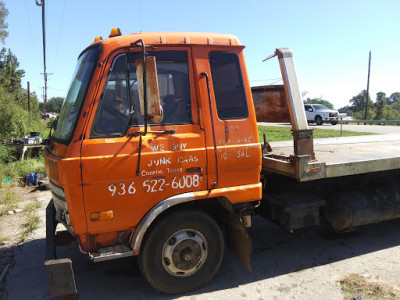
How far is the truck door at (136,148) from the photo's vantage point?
2.94m

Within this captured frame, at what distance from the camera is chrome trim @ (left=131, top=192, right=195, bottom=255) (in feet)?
10.0

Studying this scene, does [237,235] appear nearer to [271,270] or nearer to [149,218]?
[271,270]

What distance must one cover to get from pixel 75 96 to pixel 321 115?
91.6 feet

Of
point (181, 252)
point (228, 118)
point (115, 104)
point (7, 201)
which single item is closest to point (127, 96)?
point (115, 104)

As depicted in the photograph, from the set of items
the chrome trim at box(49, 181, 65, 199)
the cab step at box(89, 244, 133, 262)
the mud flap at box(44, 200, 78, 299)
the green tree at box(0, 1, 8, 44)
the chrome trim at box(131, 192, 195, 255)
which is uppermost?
the green tree at box(0, 1, 8, 44)

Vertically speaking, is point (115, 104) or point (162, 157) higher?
point (115, 104)

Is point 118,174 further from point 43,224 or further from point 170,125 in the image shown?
point 43,224

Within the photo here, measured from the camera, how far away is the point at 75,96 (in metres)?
3.22

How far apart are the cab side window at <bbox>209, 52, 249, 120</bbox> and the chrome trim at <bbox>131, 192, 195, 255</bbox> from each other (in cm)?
97

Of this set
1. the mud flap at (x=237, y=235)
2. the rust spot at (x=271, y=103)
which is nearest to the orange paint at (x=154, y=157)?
the mud flap at (x=237, y=235)

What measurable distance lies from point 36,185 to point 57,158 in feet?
21.8

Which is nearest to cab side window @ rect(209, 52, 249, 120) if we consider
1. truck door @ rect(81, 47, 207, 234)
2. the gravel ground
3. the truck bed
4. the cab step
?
truck door @ rect(81, 47, 207, 234)

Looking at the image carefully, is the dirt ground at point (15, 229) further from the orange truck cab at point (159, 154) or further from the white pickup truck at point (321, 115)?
the white pickup truck at point (321, 115)

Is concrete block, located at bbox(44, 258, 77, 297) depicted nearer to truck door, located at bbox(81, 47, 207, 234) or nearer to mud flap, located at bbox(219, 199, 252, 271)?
truck door, located at bbox(81, 47, 207, 234)
